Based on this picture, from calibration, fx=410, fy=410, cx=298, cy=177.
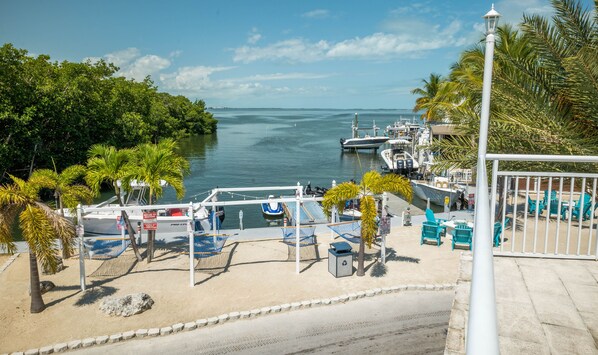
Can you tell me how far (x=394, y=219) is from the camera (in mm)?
17109

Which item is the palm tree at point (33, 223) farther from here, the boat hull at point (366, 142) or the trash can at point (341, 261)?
the boat hull at point (366, 142)

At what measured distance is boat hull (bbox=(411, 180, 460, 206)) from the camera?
1005 inches

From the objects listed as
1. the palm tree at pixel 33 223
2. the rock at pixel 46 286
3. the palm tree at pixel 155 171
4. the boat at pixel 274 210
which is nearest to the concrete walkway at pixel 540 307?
the palm tree at pixel 33 223

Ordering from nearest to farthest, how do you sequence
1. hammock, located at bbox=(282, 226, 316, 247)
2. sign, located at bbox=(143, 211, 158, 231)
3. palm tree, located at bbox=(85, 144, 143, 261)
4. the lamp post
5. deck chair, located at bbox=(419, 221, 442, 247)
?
the lamp post
sign, located at bbox=(143, 211, 158, 231)
palm tree, located at bbox=(85, 144, 143, 261)
hammock, located at bbox=(282, 226, 316, 247)
deck chair, located at bbox=(419, 221, 442, 247)

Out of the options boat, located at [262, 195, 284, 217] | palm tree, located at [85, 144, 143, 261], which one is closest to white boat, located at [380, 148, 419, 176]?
boat, located at [262, 195, 284, 217]

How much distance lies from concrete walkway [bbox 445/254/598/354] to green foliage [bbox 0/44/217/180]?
2788 centimetres

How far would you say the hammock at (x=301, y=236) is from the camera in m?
12.2

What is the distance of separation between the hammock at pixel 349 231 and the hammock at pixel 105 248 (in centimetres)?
610

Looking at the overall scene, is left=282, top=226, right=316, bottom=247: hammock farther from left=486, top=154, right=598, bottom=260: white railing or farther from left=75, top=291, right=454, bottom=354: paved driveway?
left=486, top=154, right=598, bottom=260: white railing

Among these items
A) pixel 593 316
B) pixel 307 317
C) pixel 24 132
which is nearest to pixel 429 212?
pixel 307 317

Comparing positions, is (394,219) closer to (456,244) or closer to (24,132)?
(456,244)

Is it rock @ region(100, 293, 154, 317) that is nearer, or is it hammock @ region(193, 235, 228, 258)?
rock @ region(100, 293, 154, 317)

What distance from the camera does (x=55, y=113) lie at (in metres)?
29.4

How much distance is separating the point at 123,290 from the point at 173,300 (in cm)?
158
